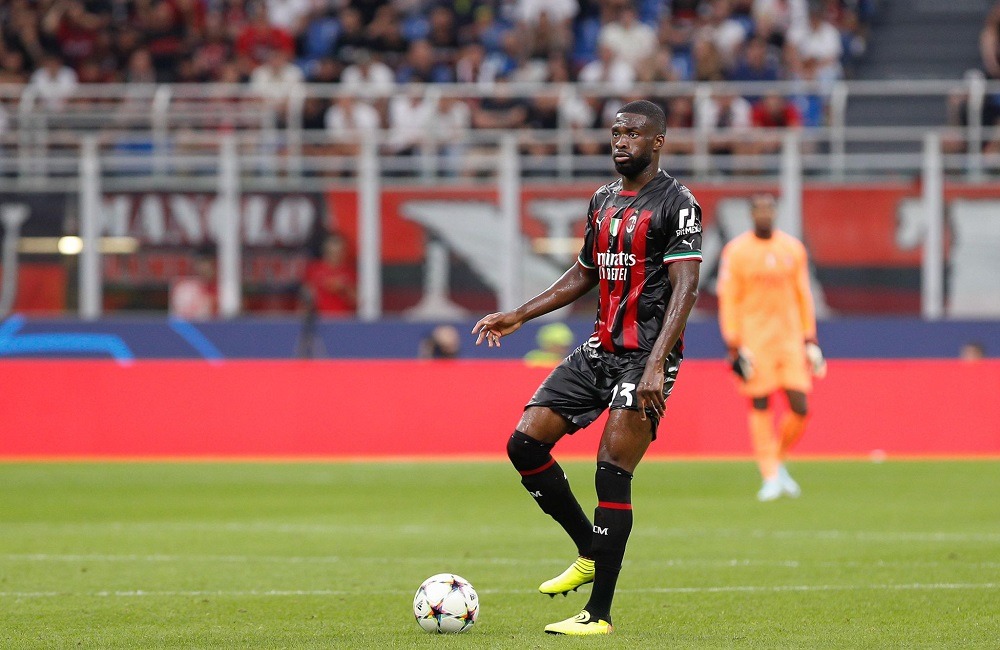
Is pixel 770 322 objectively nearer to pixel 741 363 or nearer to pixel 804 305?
pixel 804 305

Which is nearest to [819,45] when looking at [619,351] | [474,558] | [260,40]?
[260,40]

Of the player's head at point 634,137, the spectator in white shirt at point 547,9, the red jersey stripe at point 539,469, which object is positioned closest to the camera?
the player's head at point 634,137

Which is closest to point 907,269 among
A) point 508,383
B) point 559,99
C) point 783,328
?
point 559,99

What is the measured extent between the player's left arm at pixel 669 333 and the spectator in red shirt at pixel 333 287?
45.9 ft

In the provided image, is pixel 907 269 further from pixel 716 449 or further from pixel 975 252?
pixel 716 449

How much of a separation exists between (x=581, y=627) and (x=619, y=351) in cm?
116

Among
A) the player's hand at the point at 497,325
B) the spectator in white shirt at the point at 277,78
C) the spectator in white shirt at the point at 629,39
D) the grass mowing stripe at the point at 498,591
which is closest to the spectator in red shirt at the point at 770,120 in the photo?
the spectator in white shirt at the point at 629,39

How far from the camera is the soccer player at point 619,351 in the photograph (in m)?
6.47

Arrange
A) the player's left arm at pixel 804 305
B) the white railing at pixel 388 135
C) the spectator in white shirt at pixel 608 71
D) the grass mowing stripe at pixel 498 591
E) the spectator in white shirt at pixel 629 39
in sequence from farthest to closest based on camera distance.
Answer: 1. the spectator in white shirt at pixel 629 39
2. the spectator in white shirt at pixel 608 71
3. the white railing at pixel 388 135
4. the player's left arm at pixel 804 305
5. the grass mowing stripe at pixel 498 591

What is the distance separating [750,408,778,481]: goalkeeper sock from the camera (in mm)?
12594

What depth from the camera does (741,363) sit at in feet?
40.4

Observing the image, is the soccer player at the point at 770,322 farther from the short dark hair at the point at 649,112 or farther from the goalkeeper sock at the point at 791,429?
the short dark hair at the point at 649,112

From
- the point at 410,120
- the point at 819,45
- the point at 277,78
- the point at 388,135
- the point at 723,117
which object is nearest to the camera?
the point at 388,135

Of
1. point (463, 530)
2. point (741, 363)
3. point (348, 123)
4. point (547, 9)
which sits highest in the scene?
point (547, 9)
